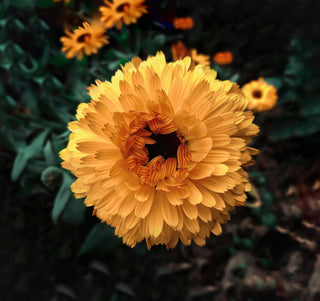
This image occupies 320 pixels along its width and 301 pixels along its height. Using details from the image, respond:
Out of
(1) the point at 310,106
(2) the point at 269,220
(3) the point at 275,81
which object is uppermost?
(3) the point at 275,81

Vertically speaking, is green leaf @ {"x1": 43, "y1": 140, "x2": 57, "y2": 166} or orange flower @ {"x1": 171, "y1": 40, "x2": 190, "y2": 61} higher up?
orange flower @ {"x1": 171, "y1": 40, "x2": 190, "y2": 61}

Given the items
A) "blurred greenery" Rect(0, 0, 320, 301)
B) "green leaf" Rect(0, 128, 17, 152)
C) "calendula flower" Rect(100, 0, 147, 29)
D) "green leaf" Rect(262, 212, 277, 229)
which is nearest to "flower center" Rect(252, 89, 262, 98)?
"blurred greenery" Rect(0, 0, 320, 301)

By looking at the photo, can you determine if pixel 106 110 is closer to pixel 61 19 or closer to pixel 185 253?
pixel 61 19

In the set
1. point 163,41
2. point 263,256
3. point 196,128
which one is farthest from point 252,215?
point 196,128

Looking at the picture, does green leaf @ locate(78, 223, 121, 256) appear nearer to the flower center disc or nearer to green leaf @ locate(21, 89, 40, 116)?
green leaf @ locate(21, 89, 40, 116)

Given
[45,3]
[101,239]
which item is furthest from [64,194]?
[45,3]

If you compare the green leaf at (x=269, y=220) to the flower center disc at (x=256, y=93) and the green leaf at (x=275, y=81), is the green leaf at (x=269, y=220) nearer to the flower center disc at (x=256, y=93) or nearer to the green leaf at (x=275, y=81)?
the flower center disc at (x=256, y=93)

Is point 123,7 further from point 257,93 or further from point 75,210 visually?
point 257,93
